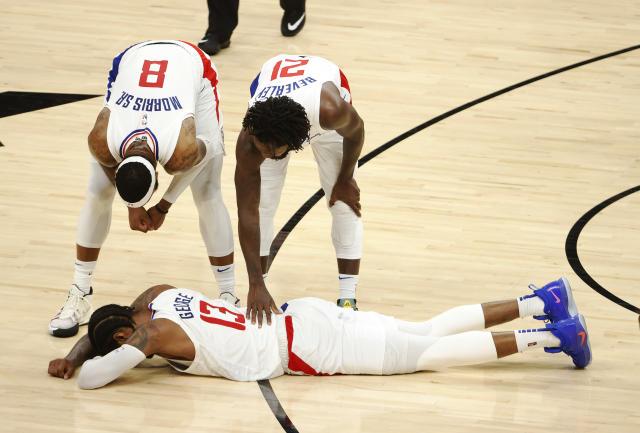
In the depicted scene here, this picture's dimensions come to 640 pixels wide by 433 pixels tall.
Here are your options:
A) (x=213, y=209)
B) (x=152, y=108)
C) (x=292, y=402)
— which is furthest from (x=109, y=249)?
(x=292, y=402)

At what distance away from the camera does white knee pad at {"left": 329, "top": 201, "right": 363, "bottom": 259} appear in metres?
5.12

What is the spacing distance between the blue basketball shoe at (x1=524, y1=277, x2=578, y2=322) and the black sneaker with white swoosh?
5.11 m

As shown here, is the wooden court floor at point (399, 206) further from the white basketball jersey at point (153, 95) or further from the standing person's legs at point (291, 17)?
the white basketball jersey at point (153, 95)

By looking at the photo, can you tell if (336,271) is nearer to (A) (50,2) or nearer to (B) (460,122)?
(B) (460,122)

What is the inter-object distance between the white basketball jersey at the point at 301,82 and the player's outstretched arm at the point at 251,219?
0.27m

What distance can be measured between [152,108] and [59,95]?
11.7 ft

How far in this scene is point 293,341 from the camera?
175 inches

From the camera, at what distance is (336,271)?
573 cm

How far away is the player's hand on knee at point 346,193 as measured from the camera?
504cm

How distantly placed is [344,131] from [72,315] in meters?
1.69

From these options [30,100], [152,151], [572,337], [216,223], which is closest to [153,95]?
[152,151]

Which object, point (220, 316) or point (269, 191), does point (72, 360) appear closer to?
point (220, 316)

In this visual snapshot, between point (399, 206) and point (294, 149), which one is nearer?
point (294, 149)

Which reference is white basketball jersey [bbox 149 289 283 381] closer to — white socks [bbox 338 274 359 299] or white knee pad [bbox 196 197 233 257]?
white knee pad [bbox 196 197 233 257]
